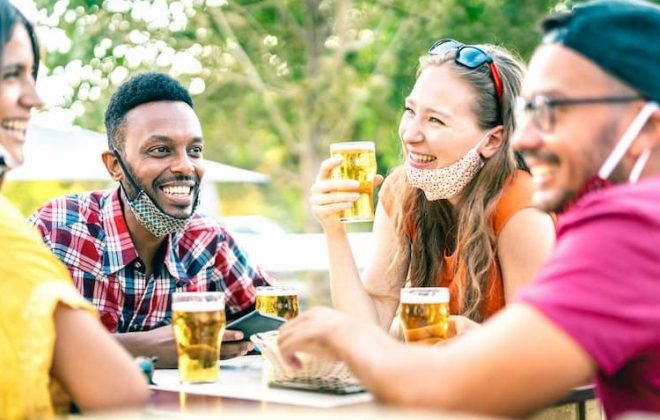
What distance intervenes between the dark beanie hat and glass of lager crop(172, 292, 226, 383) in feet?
4.17

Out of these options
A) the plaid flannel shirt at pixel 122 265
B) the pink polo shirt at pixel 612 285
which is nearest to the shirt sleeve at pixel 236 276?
the plaid flannel shirt at pixel 122 265

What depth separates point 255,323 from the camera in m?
3.52

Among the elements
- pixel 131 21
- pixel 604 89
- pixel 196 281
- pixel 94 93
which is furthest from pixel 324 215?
pixel 131 21

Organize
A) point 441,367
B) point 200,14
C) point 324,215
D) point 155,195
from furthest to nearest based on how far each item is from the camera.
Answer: point 200,14 < point 155,195 < point 324,215 < point 441,367

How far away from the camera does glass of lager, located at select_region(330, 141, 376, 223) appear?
385 centimetres

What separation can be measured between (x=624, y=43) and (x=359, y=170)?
1736 mm

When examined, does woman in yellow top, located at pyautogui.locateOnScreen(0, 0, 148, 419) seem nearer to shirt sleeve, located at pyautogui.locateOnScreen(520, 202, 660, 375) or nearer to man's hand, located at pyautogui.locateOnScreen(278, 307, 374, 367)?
man's hand, located at pyautogui.locateOnScreen(278, 307, 374, 367)

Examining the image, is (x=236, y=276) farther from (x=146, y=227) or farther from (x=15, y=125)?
(x=15, y=125)

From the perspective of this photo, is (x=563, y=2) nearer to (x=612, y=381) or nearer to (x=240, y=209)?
(x=612, y=381)

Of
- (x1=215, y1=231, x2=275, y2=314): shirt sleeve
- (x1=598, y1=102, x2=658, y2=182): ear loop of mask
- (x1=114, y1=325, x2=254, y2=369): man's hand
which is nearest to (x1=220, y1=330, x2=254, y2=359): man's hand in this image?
(x1=114, y1=325, x2=254, y2=369): man's hand

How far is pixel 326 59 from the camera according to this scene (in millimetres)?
13328

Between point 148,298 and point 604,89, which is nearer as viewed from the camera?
point 604,89

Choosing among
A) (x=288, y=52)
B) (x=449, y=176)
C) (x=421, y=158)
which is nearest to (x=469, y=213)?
(x=449, y=176)

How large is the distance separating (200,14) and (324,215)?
348 inches
